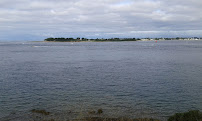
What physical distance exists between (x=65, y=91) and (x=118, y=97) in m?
6.58

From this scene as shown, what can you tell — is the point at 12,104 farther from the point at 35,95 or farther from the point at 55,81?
the point at 55,81

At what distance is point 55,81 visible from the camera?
3011 cm

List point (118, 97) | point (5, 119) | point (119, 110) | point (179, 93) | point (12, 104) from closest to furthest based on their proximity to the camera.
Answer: point (5, 119) → point (119, 110) → point (12, 104) → point (118, 97) → point (179, 93)

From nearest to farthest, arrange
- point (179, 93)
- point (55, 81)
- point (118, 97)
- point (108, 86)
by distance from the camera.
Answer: point (118, 97), point (179, 93), point (108, 86), point (55, 81)

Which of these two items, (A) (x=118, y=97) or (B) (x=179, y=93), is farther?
(B) (x=179, y=93)

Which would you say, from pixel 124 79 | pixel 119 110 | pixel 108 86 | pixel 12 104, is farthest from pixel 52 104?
pixel 124 79

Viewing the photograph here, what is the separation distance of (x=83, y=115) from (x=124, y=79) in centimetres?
1531

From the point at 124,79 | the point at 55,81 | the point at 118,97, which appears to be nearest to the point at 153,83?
the point at 124,79

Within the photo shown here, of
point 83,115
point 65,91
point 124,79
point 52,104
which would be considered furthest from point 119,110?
point 124,79

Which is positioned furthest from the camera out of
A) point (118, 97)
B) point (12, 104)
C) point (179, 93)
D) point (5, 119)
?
point (179, 93)

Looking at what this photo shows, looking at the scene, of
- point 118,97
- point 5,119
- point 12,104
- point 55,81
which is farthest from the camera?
point 55,81

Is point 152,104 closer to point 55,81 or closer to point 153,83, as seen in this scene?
point 153,83

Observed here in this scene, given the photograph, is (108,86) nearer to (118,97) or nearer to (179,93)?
(118,97)

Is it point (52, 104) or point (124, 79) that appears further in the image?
point (124, 79)
